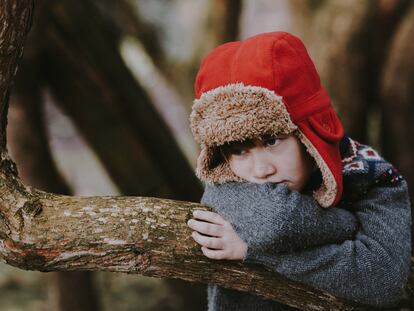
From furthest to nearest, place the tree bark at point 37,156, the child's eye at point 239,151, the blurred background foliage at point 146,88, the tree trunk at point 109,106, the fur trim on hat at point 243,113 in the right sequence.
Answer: the tree bark at point 37,156 → the blurred background foliage at point 146,88 → the tree trunk at point 109,106 → the child's eye at point 239,151 → the fur trim on hat at point 243,113

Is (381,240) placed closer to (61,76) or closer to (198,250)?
(198,250)

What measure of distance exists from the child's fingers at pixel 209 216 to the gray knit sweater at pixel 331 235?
0.02 metres

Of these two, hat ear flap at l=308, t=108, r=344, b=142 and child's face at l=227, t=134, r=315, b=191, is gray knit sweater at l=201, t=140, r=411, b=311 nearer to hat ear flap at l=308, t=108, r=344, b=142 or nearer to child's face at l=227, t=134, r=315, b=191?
child's face at l=227, t=134, r=315, b=191

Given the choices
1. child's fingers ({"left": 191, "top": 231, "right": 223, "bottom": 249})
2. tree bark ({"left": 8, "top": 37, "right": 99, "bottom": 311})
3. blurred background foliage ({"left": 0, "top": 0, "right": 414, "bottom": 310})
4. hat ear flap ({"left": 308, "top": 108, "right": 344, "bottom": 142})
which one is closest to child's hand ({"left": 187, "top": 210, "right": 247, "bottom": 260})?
child's fingers ({"left": 191, "top": 231, "right": 223, "bottom": 249})

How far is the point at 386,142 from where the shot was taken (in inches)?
157

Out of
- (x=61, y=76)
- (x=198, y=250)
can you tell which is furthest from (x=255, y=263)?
(x=61, y=76)

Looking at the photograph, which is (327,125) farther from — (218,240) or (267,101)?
(218,240)

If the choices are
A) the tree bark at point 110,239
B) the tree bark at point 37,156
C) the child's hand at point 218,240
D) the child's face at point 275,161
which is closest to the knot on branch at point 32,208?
the tree bark at point 110,239

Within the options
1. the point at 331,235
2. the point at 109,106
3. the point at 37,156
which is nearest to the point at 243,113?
the point at 331,235

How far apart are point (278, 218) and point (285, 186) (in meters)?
0.09

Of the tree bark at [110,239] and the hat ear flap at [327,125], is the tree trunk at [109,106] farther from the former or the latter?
the hat ear flap at [327,125]

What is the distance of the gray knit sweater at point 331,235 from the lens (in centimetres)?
127

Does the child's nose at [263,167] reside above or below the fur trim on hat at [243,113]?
below

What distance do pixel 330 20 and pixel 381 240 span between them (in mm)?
2611
